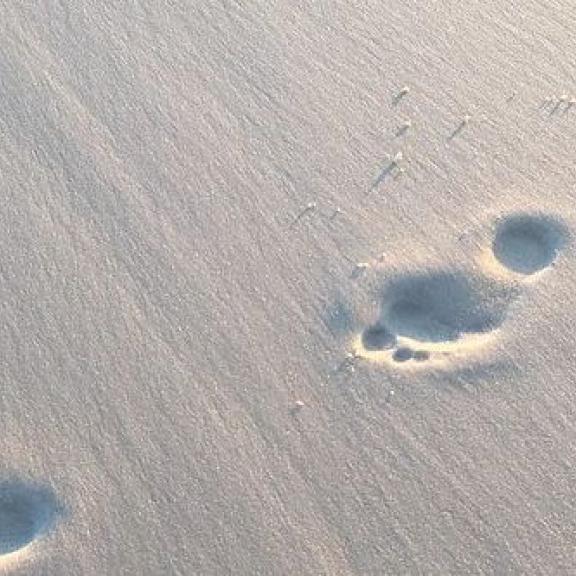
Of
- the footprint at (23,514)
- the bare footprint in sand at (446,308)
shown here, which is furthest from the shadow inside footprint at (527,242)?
the footprint at (23,514)

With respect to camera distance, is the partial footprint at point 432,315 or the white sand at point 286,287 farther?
the partial footprint at point 432,315

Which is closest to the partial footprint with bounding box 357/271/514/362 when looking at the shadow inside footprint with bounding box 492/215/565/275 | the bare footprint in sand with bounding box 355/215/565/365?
the bare footprint in sand with bounding box 355/215/565/365

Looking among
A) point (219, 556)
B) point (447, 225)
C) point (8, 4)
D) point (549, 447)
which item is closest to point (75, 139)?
point (8, 4)

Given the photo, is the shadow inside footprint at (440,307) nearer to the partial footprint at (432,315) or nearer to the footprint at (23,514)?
the partial footprint at (432,315)

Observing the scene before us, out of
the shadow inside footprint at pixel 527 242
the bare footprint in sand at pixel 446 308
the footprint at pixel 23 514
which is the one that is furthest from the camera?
the shadow inside footprint at pixel 527 242

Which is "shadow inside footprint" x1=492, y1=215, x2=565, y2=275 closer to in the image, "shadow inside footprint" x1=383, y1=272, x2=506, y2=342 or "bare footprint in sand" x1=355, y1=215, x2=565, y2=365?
"bare footprint in sand" x1=355, y1=215, x2=565, y2=365

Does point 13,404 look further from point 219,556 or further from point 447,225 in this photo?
point 447,225

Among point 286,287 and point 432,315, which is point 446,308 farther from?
point 286,287
